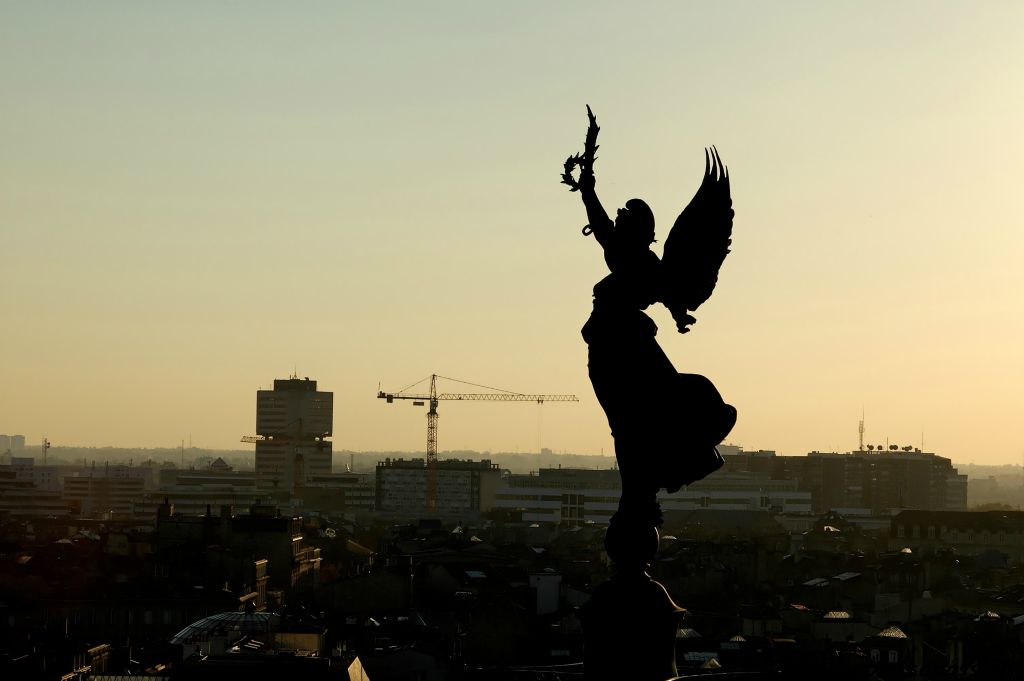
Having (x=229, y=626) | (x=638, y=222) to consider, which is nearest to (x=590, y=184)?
(x=638, y=222)

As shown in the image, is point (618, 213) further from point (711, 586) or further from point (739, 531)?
point (739, 531)

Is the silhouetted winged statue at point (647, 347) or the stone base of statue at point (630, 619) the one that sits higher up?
the silhouetted winged statue at point (647, 347)

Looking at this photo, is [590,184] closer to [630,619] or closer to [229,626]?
[630,619]

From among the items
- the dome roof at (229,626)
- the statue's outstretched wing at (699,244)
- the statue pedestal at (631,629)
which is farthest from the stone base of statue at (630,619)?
the dome roof at (229,626)

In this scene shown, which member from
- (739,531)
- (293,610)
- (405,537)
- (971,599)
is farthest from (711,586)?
(739,531)

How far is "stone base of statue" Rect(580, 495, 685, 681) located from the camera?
833 centimetres

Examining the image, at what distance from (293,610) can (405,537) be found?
50.7m

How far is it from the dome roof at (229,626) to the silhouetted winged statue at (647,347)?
5279cm

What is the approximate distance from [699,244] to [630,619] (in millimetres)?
1590

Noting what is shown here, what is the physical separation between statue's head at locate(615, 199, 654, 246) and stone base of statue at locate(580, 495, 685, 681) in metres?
1.12

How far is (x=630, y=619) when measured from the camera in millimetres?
8336

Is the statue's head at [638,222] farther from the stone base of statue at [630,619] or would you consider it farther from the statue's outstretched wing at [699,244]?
the stone base of statue at [630,619]

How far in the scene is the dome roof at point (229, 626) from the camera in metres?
61.1

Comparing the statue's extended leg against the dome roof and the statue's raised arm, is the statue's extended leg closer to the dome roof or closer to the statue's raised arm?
the statue's raised arm
